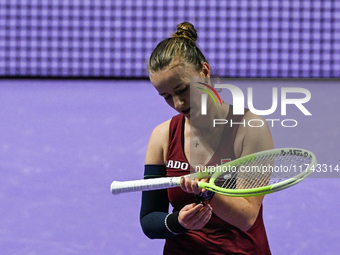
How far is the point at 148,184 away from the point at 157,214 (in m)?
0.18

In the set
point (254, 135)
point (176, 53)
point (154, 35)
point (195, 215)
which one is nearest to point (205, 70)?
point (176, 53)

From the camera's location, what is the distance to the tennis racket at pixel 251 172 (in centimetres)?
176

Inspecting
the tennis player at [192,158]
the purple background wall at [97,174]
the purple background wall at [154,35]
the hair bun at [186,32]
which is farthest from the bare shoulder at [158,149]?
the purple background wall at [154,35]

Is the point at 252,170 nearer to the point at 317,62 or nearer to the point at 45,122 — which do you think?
the point at 45,122

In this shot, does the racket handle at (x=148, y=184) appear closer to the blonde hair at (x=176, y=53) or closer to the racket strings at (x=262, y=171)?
the racket strings at (x=262, y=171)

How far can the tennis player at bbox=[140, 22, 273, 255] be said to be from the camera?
174 centimetres

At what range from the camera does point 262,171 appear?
1.80 metres

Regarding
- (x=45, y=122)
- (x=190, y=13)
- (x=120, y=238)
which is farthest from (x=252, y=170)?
(x=190, y=13)

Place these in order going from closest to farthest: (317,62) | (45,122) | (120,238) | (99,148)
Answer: (120,238)
(99,148)
(45,122)
(317,62)

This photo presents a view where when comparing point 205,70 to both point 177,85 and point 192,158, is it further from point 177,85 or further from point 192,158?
point 192,158

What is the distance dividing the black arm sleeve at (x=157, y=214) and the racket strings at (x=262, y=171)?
9.4 inches

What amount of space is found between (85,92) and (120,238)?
3438 mm

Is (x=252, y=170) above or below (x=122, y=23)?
below

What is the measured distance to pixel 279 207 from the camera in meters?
3.45
